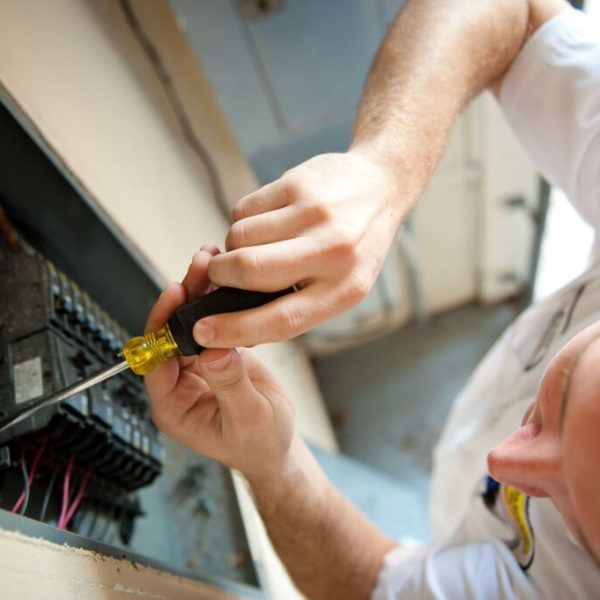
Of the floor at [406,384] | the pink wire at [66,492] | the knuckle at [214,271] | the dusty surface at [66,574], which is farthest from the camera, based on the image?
the floor at [406,384]

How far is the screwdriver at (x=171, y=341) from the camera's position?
45 cm

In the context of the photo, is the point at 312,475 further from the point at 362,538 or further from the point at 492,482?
the point at 492,482

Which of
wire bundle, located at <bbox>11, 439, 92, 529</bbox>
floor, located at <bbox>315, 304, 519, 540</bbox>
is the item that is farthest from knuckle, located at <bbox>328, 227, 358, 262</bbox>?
floor, located at <bbox>315, 304, 519, 540</bbox>

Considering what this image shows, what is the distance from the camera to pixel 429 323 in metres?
2.07

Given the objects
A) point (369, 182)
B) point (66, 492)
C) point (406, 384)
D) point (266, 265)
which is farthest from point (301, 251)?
point (406, 384)

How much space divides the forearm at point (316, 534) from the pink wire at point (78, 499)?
0.19 meters

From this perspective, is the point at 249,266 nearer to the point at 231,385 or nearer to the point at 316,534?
the point at 231,385

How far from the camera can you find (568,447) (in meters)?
0.45

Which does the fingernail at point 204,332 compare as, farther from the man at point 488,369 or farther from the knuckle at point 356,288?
the knuckle at point 356,288

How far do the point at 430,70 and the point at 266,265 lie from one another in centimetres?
44

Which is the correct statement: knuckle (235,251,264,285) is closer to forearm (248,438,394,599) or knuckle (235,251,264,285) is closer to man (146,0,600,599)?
man (146,0,600,599)

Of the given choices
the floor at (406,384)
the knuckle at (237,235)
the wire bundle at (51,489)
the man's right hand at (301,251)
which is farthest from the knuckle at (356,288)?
the floor at (406,384)

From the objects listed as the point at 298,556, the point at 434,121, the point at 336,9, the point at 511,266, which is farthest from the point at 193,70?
the point at 511,266

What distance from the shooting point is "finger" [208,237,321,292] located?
1.41 ft
